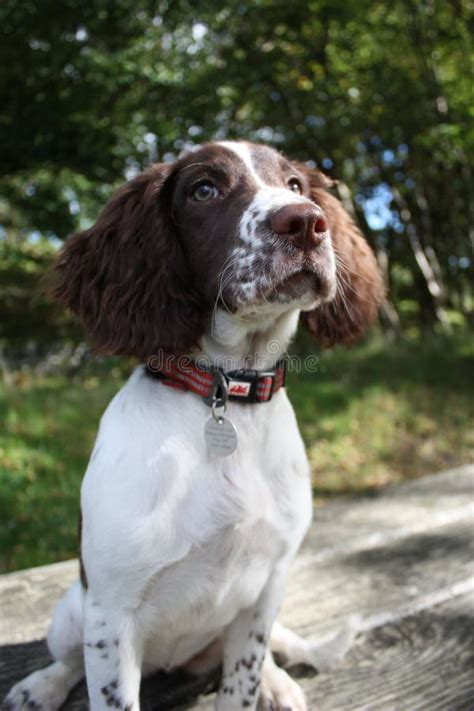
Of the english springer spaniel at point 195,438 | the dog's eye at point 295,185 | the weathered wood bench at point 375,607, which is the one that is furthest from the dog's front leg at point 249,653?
the dog's eye at point 295,185

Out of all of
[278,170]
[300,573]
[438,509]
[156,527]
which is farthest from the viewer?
[438,509]

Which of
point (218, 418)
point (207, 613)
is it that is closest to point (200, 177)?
point (218, 418)

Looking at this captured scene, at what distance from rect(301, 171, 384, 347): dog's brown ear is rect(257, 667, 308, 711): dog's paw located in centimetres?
96

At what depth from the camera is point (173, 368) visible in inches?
60.6

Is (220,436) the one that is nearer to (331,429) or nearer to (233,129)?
(331,429)

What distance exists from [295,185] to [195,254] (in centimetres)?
45

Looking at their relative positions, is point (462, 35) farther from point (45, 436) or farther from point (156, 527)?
point (156, 527)

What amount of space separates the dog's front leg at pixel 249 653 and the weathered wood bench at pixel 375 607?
0.16m

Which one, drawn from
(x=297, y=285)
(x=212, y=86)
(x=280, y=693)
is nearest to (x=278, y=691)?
(x=280, y=693)

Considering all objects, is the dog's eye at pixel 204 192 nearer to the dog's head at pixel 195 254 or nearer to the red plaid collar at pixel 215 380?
the dog's head at pixel 195 254

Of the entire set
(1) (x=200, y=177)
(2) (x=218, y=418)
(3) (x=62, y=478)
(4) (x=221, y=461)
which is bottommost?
(3) (x=62, y=478)

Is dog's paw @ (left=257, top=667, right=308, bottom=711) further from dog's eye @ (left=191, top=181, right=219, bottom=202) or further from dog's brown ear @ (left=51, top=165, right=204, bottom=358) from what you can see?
dog's eye @ (left=191, top=181, right=219, bottom=202)

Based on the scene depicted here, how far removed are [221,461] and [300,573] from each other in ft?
3.40

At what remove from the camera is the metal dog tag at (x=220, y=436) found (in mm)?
1447
